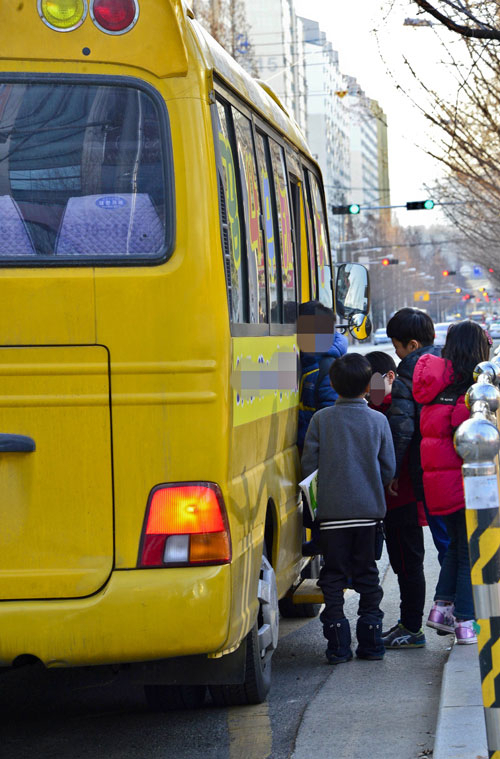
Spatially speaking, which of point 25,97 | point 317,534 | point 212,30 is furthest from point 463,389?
point 212,30

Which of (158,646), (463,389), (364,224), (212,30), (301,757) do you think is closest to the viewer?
(158,646)

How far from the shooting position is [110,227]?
4426 mm

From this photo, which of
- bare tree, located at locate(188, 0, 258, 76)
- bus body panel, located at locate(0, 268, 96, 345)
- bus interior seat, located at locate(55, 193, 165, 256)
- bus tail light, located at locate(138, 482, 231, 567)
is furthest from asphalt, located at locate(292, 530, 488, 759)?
bare tree, located at locate(188, 0, 258, 76)

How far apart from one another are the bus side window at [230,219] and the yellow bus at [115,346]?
1.7 inches

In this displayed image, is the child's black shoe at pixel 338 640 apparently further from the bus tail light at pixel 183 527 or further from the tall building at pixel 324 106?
the tall building at pixel 324 106

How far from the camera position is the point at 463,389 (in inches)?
247

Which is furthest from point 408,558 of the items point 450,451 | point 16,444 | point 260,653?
point 16,444

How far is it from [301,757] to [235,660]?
457 millimetres

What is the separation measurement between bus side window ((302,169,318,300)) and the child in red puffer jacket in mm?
1617

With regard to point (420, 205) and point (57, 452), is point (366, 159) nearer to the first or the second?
point (420, 205)

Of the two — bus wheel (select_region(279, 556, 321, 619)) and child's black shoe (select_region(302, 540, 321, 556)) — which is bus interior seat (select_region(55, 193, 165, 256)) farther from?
bus wheel (select_region(279, 556, 321, 619))

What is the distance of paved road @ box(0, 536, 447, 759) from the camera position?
4988 mm

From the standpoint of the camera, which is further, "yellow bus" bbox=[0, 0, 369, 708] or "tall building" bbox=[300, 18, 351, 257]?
"tall building" bbox=[300, 18, 351, 257]

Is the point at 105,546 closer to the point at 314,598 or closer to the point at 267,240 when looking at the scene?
the point at 267,240
